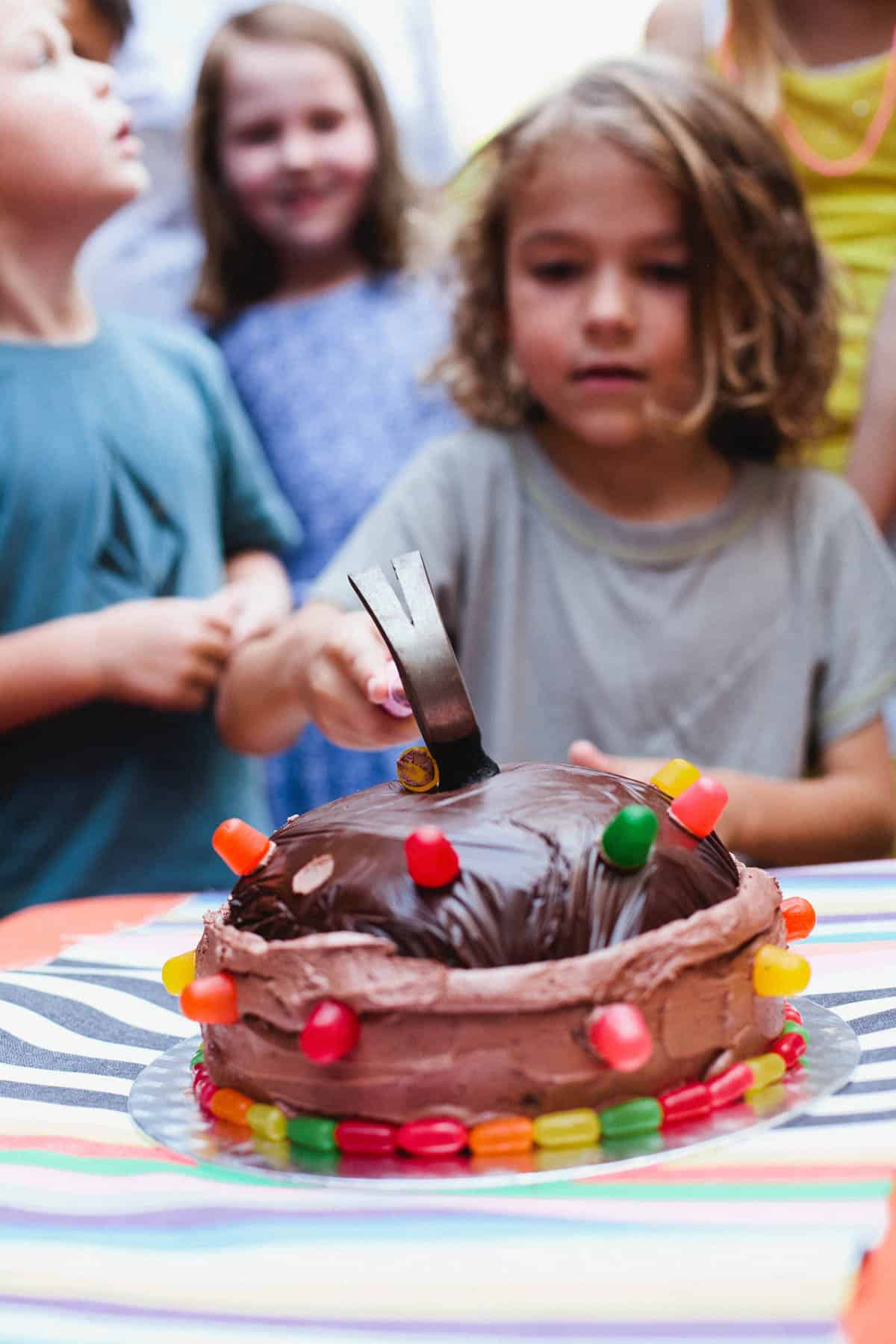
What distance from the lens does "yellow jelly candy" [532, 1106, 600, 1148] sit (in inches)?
26.6

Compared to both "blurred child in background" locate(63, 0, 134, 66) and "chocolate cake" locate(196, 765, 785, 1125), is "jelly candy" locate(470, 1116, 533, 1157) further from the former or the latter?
"blurred child in background" locate(63, 0, 134, 66)

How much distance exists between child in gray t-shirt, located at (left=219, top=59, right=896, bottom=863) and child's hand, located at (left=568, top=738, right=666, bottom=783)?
10 centimetres

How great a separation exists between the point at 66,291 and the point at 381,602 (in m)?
1.07

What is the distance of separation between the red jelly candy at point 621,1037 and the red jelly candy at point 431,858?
102 millimetres

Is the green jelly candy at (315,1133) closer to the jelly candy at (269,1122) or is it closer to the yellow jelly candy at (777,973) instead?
the jelly candy at (269,1122)

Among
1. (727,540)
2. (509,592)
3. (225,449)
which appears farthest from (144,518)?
(727,540)

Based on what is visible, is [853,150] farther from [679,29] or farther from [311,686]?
[311,686]

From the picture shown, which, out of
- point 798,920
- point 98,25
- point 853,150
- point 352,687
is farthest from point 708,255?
point 798,920

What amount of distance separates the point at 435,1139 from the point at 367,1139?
0.04m

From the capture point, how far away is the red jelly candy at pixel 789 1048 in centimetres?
78

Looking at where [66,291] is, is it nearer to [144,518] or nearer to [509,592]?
[144,518]

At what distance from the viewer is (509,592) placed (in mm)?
1715

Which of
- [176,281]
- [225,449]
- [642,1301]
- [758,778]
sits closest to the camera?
[642,1301]

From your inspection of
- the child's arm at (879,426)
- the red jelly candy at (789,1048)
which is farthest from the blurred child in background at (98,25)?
the red jelly candy at (789,1048)
